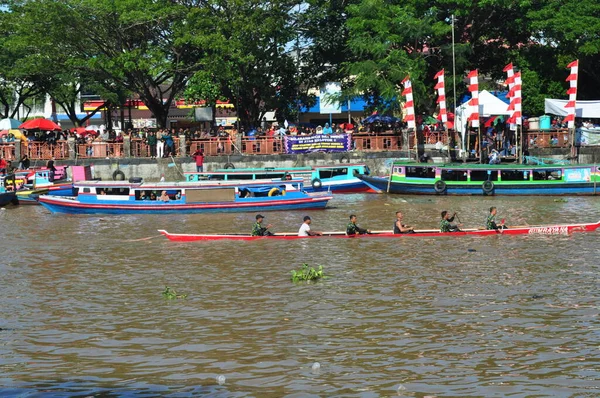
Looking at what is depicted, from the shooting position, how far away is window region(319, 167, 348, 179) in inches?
1652

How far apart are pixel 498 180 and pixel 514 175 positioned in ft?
2.32

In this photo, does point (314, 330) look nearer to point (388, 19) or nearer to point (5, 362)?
point (5, 362)

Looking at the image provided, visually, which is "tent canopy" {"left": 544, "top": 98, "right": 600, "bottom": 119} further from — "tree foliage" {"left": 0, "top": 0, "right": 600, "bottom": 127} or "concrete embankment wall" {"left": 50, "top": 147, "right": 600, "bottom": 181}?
"concrete embankment wall" {"left": 50, "top": 147, "right": 600, "bottom": 181}

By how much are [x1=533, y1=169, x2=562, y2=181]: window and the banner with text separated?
34.1 feet

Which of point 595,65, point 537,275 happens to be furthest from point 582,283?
point 595,65

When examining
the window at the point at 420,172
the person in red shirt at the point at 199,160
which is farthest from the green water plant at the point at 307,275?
the person in red shirt at the point at 199,160

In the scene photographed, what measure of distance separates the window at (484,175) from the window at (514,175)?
11.9 inches

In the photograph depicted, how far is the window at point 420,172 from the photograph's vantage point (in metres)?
39.9

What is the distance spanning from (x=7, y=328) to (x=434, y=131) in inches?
1237

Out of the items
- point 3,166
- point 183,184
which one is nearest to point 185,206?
point 183,184

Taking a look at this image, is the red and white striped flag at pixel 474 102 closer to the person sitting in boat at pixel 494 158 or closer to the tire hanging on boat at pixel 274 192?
the person sitting in boat at pixel 494 158

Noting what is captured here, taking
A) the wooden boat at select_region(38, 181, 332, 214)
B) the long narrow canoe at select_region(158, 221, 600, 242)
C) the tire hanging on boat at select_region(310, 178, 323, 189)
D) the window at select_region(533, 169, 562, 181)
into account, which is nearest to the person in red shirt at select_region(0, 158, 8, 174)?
the wooden boat at select_region(38, 181, 332, 214)

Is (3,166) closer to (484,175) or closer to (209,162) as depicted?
(209,162)

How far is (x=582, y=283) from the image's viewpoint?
66.1 ft
